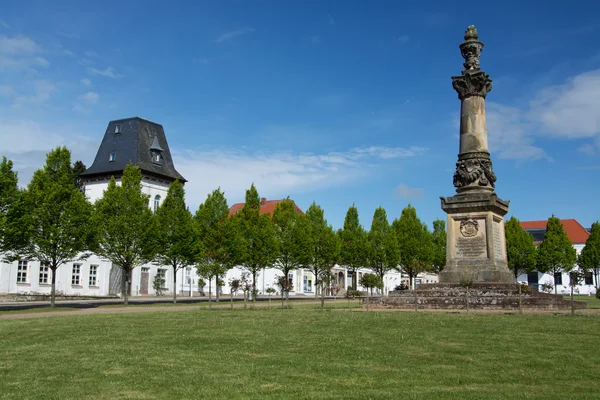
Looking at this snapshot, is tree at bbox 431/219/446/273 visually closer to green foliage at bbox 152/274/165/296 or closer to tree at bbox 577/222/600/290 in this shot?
tree at bbox 577/222/600/290

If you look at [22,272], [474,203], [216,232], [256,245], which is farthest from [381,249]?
[474,203]

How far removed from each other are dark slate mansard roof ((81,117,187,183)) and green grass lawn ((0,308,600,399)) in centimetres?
5328

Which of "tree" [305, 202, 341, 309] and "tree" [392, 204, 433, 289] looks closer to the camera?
"tree" [305, 202, 341, 309]

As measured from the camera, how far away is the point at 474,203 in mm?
23781

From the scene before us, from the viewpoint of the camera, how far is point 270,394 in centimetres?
738

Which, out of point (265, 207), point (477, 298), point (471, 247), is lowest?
point (477, 298)

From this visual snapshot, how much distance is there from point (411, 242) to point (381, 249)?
14.8 feet

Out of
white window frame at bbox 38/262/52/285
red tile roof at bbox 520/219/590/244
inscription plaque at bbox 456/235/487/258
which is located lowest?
white window frame at bbox 38/262/52/285

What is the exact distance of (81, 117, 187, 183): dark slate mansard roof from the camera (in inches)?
2653

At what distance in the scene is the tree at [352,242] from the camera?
202 feet

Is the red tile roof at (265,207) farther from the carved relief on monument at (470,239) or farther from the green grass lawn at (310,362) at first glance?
the green grass lawn at (310,362)

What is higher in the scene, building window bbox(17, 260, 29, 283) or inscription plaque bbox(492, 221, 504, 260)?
inscription plaque bbox(492, 221, 504, 260)

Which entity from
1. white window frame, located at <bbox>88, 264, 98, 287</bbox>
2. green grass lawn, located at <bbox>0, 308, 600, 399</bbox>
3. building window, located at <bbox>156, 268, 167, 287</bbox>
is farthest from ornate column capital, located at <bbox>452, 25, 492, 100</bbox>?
building window, located at <bbox>156, 268, 167, 287</bbox>

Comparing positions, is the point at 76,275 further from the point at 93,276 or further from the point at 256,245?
the point at 256,245
